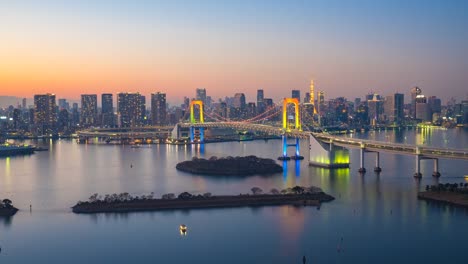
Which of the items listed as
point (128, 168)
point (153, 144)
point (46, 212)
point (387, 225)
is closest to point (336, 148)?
point (128, 168)

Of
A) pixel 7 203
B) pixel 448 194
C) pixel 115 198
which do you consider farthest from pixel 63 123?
pixel 448 194

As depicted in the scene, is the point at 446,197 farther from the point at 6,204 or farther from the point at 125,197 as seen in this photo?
the point at 6,204

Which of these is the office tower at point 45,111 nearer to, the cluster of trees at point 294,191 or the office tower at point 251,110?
the office tower at point 251,110

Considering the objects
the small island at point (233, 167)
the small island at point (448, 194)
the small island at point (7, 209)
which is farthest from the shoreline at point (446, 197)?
the small island at point (7, 209)

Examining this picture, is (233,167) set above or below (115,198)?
above

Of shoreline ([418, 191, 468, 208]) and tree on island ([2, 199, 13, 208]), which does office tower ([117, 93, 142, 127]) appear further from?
shoreline ([418, 191, 468, 208])

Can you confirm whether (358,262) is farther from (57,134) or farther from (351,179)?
(57,134)
